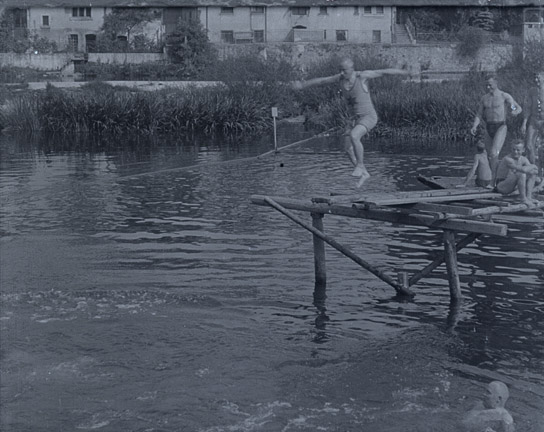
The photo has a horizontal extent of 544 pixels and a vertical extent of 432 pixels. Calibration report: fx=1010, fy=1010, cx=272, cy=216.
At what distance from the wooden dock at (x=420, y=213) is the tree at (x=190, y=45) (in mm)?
60848

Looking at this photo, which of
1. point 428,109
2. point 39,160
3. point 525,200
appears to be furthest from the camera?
point 428,109

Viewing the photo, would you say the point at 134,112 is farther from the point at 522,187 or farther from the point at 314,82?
the point at 522,187

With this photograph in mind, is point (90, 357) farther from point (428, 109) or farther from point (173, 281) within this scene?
point (428, 109)

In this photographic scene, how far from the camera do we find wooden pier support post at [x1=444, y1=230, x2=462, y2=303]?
18.6 m

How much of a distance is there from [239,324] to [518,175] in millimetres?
6287

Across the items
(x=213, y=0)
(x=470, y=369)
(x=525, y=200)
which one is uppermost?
(x=213, y=0)

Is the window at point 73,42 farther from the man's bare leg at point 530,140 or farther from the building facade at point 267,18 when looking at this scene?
the man's bare leg at point 530,140

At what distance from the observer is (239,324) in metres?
18.2

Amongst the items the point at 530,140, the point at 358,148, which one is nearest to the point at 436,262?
the point at 358,148

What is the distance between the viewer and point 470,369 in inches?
624

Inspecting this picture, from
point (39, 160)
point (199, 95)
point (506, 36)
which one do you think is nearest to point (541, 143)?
point (39, 160)

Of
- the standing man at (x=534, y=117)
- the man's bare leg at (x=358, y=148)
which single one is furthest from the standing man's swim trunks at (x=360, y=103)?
the standing man at (x=534, y=117)

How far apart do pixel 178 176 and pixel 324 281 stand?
18043mm

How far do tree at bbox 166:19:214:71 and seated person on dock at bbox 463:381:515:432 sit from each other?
222 ft
